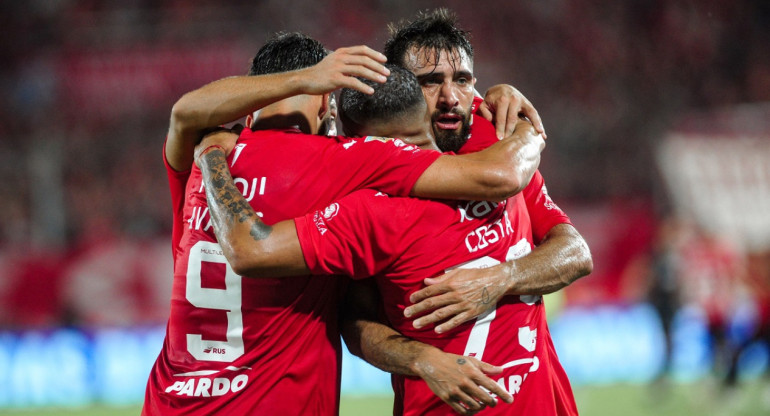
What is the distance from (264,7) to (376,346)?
13364 mm

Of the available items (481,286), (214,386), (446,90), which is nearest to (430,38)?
(446,90)

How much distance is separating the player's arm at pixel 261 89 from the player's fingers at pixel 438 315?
2.91 feet

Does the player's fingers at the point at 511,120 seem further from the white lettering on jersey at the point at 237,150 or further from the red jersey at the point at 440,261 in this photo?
the white lettering on jersey at the point at 237,150

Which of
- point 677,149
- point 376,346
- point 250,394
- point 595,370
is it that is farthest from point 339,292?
point 677,149

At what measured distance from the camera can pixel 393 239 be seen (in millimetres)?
3285

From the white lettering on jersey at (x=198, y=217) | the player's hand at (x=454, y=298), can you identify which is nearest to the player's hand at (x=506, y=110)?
the player's hand at (x=454, y=298)

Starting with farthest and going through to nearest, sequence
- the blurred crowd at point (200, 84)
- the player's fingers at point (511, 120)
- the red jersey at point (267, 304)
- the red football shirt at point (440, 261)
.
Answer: the blurred crowd at point (200, 84)
the player's fingers at point (511, 120)
the red jersey at point (267, 304)
the red football shirt at point (440, 261)

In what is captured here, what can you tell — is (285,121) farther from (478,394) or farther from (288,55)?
(478,394)

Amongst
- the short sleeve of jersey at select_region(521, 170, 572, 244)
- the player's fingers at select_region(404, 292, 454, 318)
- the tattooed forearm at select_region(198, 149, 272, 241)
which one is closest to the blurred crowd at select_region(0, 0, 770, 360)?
the short sleeve of jersey at select_region(521, 170, 572, 244)

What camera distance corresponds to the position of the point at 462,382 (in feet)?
10.5

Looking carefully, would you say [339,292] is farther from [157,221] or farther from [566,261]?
[157,221]

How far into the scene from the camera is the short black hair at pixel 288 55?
12.2ft

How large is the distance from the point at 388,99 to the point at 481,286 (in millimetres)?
827

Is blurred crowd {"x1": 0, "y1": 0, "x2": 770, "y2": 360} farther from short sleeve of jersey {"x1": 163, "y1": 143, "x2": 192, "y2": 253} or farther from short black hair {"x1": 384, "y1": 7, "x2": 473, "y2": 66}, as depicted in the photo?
short sleeve of jersey {"x1": 163, "y1": 143, "x2": 192, "y2": 253}
